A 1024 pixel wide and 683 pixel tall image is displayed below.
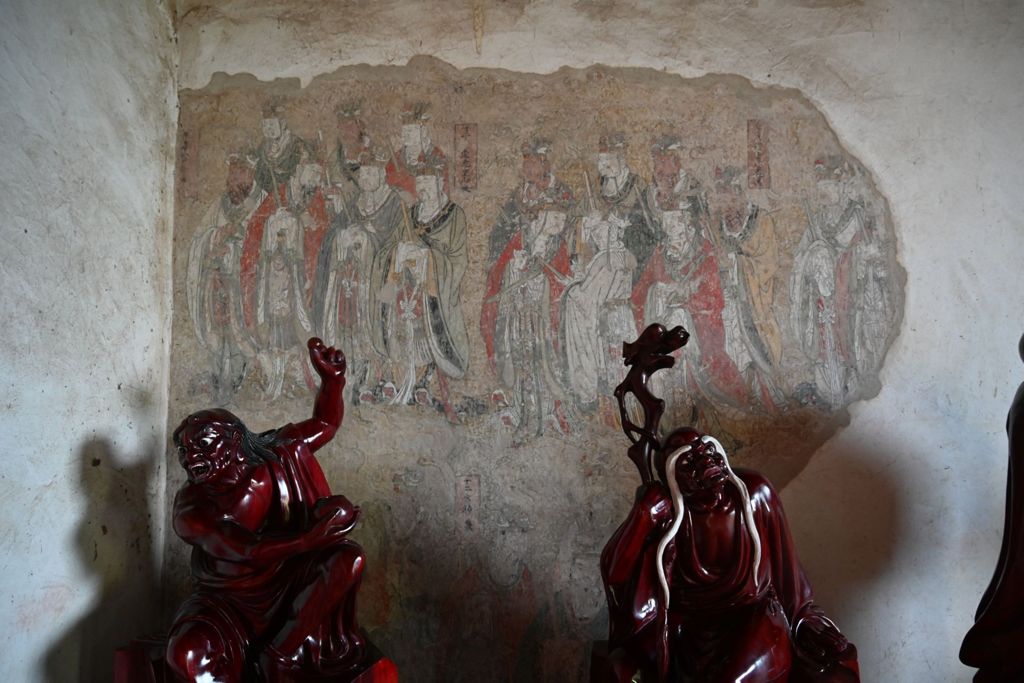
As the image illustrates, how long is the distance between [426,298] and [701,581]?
1826 mm

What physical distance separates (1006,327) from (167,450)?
4.09 m

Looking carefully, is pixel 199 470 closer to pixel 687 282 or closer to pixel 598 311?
pixel 598 311

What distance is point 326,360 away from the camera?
10.1 feet

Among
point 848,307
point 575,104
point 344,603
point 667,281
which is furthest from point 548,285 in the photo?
point 344,603

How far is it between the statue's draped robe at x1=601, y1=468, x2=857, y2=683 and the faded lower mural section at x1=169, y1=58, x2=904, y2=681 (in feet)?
2.44

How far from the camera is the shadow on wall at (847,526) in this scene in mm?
3508

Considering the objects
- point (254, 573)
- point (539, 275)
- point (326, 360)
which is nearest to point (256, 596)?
point (254, 573)

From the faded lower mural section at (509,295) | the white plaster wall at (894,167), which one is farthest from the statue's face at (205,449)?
the white plaster wall at (894,167)

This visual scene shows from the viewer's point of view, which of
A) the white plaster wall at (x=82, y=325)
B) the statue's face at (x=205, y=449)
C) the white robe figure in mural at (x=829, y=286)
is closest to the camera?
the statue's face at (x=205, y=449)

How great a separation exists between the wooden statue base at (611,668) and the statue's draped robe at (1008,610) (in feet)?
4.16

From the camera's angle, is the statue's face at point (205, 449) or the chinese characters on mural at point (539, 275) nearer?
the statue's face at point (205, 449)

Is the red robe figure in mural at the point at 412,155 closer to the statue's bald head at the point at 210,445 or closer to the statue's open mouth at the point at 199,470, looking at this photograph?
the statue's bald head at the point at 210,445

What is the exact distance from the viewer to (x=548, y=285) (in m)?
3.72

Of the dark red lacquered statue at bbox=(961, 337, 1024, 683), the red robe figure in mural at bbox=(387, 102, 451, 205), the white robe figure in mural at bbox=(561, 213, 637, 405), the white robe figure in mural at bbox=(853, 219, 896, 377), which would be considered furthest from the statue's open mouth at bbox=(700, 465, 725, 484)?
the red robe figure in mural at bbox=(387, 102, 451, 205)
